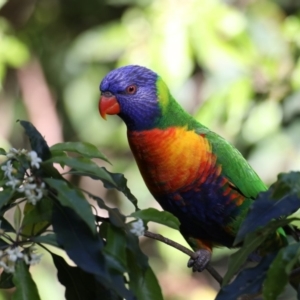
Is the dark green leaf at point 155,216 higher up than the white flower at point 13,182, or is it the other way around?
the white flower at point 13,182

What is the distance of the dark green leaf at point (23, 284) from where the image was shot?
3.62ft

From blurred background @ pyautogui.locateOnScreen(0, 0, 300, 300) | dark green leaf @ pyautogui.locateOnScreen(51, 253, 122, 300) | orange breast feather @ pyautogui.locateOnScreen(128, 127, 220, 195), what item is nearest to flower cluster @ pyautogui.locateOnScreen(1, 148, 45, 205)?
dark green leaf @ pyautogui.locateOnScreen(51, 253, 122, 300)

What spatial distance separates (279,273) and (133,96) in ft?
3.93

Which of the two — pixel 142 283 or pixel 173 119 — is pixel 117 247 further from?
pixel 173 119

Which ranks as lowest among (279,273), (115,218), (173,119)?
(279,273)

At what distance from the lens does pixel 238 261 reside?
1.13m

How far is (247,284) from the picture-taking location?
44.3 inches

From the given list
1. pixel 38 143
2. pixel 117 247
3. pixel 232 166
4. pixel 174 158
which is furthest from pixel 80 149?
pixel 232 166

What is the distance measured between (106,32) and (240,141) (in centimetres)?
77

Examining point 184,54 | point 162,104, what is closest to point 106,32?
point 184,54

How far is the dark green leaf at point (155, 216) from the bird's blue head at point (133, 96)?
930 millimetres

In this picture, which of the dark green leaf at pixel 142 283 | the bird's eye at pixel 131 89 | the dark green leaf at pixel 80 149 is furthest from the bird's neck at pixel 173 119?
the dark green leaf at pixel 142 283

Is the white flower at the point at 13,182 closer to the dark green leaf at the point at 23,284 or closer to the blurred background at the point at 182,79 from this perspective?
the dark green leaf at the point at 23,284

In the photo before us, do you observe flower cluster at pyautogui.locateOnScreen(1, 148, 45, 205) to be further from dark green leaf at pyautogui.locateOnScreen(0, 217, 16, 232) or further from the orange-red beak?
the orange-red beak
